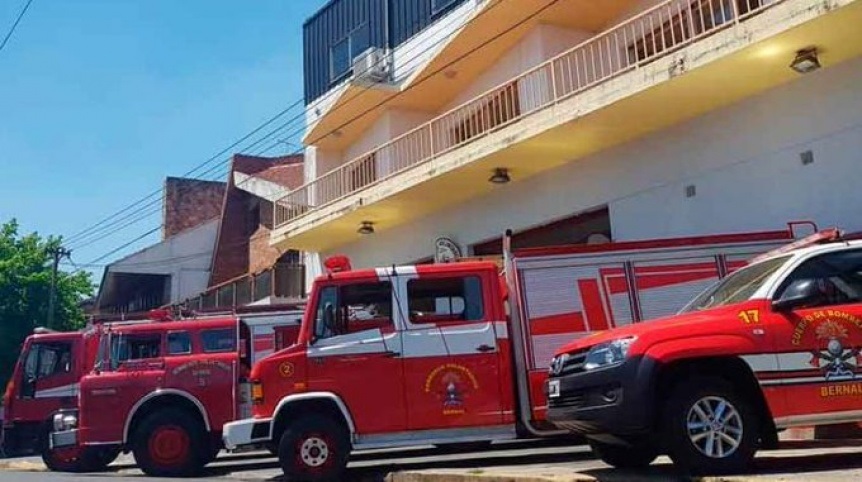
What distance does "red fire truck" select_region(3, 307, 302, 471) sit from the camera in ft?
42.9

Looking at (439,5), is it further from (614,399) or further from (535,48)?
(614,399)

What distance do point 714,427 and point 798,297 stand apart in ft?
4.14

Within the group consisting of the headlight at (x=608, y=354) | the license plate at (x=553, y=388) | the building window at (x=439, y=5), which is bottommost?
the license plate at (x=553, y=388)

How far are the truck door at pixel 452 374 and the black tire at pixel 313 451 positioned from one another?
2.77 feet

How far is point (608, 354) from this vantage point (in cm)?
680

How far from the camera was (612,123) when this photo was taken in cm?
1358

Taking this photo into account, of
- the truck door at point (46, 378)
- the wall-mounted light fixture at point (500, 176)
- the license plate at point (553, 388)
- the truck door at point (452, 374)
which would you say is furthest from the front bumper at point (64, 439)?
the wall-mounted light fixture at point (500, 176)

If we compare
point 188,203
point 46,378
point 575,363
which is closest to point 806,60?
point 575,363

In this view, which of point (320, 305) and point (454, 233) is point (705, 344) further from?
point (454, 233)

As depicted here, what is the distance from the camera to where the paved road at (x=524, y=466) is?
6.52 m

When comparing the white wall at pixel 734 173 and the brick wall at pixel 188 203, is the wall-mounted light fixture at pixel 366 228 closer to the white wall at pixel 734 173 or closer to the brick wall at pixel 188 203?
the white wall at pixel 734 173

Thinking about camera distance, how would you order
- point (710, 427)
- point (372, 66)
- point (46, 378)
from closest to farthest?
point (710, 427)
point (46, 378)
point (372, 66)

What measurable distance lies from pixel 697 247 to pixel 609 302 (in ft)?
4.26

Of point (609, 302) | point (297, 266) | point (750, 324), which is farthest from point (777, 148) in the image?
point (297, 266)
